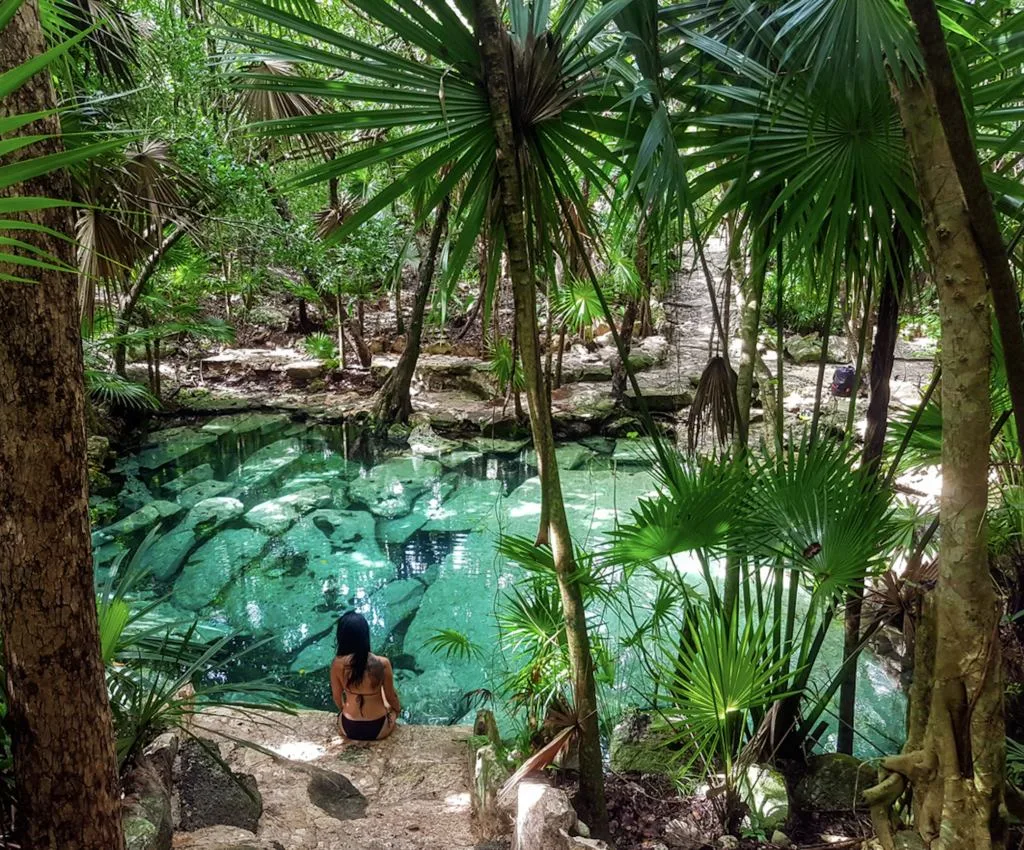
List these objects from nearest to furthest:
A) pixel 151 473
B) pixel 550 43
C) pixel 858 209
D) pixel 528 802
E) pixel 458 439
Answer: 1. pixel 550 43
2. pixel 858 209
3. pixel 528 802
4. pixel 151 473
5. pixel 458 439

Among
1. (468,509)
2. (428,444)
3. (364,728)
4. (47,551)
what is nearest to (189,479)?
(428,444)

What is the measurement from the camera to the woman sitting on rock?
3.41 meters

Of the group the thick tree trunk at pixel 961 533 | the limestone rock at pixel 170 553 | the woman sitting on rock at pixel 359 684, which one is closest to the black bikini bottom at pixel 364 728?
the woman sitting on rock at pixel 359 684

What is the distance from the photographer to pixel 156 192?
5.84m

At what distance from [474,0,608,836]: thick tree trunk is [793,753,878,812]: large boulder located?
0.86 metres

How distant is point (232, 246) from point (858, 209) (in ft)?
23.7

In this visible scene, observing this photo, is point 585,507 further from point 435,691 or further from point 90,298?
point 90,298

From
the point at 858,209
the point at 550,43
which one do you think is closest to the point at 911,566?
the point at 858,209

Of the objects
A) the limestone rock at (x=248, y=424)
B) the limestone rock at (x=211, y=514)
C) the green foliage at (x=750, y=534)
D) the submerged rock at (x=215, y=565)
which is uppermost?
the green foliage at (x=750, y=534)

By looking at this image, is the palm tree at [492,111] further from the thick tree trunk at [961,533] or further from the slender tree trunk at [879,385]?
the slender tree trunk at [879,385]

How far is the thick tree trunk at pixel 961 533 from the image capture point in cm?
146

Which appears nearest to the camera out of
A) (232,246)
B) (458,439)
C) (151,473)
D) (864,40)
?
(864,40)

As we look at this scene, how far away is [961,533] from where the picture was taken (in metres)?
1.48

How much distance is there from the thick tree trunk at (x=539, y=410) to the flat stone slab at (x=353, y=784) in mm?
699
